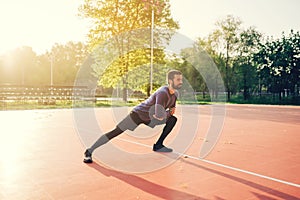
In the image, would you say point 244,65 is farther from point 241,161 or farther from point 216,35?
point 241,161

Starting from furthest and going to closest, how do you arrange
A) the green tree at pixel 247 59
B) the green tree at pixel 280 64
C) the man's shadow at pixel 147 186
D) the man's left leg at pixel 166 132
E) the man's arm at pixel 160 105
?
the green tree at pixel 247 59 → the green tree at pixel 280 64 → the man's left leg at pixel 166 132 → the man's arm at pixel 160 105 → the man's shadow at pixel 147 186

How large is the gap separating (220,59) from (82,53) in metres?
42.7

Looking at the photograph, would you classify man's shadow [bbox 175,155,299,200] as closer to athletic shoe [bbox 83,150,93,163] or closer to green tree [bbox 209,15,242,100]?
athletic shoe [bbox 83,150,93,163]

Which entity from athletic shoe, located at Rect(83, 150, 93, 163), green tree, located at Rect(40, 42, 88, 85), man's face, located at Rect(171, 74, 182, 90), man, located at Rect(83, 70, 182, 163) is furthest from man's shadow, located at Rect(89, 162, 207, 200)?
green tree, located at Rect(40, 42, 88, 85)

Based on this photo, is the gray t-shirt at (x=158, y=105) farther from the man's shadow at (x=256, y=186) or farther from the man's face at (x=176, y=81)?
the man's shadow at (x=256, y=186)

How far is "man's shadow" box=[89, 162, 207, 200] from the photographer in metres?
3.72

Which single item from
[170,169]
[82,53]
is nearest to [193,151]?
[170,169]

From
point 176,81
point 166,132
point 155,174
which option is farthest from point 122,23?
point 155,174

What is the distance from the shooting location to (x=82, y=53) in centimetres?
7494

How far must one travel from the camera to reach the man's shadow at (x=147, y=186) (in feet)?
12.2

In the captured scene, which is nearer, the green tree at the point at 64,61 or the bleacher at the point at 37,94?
the bleacher at the point at 37,94

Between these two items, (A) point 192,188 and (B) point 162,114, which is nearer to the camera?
(A) point 192,188

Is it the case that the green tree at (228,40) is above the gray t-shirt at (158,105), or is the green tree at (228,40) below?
above

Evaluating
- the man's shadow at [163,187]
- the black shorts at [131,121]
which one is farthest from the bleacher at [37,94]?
the man's shadow at [163,187]
